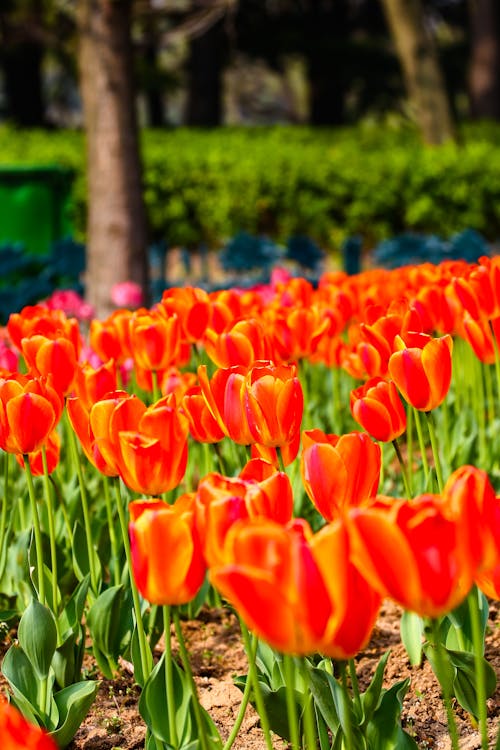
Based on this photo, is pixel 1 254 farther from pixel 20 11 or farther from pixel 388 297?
pixel 20 11

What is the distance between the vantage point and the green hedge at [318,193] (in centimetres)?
955

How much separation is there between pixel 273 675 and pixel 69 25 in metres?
10.9

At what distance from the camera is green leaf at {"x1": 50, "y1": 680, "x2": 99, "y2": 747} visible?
6.13 ft

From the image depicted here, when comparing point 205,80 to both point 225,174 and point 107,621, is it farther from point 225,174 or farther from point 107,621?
point 107,621

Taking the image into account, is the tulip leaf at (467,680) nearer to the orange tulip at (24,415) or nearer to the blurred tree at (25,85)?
the orange tulip at (24,415)

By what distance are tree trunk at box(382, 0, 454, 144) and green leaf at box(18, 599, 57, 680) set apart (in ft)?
33.4

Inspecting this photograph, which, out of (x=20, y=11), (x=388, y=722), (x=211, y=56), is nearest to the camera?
(x=388, y=722)

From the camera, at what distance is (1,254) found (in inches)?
257

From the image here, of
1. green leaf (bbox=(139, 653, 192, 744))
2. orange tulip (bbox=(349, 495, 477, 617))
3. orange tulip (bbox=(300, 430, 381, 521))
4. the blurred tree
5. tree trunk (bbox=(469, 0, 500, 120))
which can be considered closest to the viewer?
orange tulip (bbox=(349, 495, 477, 617))

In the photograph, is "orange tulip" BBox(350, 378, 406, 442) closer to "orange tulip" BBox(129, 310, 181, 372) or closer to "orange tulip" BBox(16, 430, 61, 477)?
"orange tulip" BBox(129, 310, 181, 372)

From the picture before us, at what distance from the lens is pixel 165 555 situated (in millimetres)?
1349

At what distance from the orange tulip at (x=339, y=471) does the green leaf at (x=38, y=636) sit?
0.63 m

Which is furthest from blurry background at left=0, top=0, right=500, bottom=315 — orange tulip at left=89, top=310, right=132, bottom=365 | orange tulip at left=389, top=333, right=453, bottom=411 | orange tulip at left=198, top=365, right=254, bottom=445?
orange tulip at left=198, top=365, right=254, bottom=445

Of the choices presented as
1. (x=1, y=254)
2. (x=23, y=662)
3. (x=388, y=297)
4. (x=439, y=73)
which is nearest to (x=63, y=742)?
(x=23, y=662)
